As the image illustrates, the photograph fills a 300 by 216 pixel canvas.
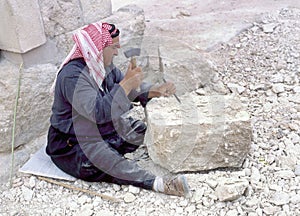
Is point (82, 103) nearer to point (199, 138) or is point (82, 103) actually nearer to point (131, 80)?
point (131, 80)

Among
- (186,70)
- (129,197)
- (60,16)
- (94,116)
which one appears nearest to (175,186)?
(129,197)

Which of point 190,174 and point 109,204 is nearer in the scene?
point 109,204

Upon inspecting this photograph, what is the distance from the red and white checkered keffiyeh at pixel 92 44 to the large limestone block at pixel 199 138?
18.9 inches

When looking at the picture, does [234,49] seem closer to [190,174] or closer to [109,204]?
[190,174]

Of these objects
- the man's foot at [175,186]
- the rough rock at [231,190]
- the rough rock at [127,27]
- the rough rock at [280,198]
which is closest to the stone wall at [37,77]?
the rough rock at [127,27]

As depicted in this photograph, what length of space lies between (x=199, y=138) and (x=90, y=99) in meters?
0.70

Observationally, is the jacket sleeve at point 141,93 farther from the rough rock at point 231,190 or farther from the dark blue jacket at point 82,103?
the rough rock at point 231,190

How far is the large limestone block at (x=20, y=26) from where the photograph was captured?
249 centimetres

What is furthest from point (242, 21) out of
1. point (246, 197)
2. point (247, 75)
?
point (246, 197)

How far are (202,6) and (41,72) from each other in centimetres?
352

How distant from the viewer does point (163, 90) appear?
108 inches

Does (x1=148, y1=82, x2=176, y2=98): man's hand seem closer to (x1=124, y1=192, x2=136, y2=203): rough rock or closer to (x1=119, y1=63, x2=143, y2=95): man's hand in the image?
(x1=119, y1=63, x2=143, y2=95): man's hand

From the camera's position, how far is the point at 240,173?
8.01ft

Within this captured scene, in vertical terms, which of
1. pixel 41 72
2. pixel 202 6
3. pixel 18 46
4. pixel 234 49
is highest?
pixel 18 46
